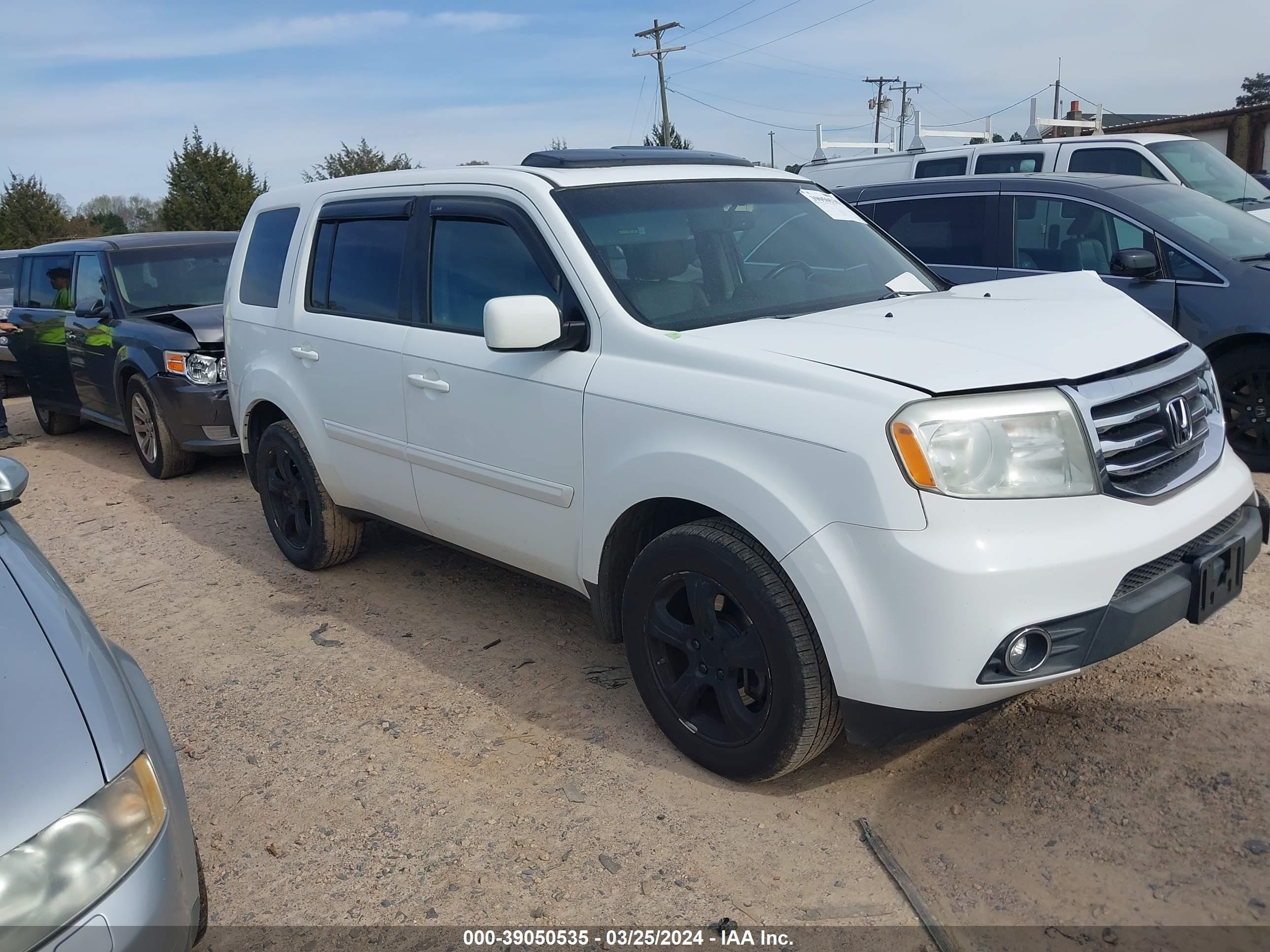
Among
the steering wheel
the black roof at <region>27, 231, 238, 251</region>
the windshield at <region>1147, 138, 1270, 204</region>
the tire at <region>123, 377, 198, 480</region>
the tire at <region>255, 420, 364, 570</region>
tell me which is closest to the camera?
the steering wheel

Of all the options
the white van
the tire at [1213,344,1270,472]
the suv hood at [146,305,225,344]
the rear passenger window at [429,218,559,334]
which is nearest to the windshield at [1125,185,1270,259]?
the tire at [1213,344,1270,472]

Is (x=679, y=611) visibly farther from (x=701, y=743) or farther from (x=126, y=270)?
(x=126, y=270)

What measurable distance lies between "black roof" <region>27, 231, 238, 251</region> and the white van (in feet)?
17.6

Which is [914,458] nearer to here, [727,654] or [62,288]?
[727,654]

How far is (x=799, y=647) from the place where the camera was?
2787mm

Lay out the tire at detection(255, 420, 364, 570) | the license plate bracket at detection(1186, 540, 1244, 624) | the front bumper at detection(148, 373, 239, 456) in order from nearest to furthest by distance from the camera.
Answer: the license plate bracket at detection(1186, 540, 1244, 624) < the tire at detection(255, 420, 364, 570) < the front bumper at detection(148, 373, 239, 456)

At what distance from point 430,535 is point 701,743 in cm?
171

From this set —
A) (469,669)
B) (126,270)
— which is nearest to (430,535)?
(469,669)

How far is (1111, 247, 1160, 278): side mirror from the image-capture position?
586cm

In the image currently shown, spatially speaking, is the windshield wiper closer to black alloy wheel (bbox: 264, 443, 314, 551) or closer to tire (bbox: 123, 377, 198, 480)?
tire (bbox: 123, 377, 198, 480)

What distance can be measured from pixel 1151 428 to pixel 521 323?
1.87 meters

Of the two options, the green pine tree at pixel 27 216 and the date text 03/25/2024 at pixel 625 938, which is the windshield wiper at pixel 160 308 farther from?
the green pine tree at pixel 27 216

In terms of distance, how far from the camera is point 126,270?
8.34 metres

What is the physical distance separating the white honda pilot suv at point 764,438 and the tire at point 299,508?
0.34m
